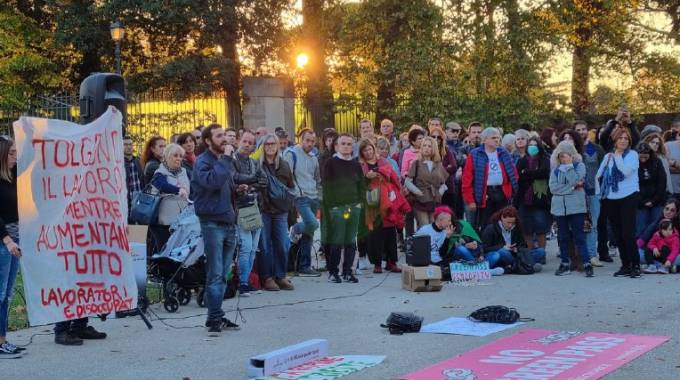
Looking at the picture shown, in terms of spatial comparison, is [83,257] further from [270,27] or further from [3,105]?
[270,27]

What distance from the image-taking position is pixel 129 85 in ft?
116

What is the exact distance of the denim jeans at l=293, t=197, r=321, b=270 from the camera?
14.2 m

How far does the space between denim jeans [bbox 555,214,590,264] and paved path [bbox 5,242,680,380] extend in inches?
19.7

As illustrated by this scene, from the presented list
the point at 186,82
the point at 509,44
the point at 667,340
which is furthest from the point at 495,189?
the point at 186,82

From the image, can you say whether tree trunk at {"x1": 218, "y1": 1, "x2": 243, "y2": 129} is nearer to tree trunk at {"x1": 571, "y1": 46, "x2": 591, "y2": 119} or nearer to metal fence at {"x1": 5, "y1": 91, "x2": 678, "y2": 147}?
metal fence at {"x1": 5, "y1": 91, "x2": 678, "y2": 147}

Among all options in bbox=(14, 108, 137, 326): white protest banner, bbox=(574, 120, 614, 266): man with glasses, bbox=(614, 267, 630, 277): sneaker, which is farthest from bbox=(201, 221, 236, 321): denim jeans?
bbox=(574, 120, 614, 266): man with glasses

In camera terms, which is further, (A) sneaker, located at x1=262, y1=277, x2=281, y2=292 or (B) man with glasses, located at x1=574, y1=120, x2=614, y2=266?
(B) man with glasses, located at x1=574, y1=120, x2=614, y2=266

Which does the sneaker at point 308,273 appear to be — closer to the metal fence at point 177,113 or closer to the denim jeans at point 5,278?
the denim jeans at point 5,278

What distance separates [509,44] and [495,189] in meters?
17.9

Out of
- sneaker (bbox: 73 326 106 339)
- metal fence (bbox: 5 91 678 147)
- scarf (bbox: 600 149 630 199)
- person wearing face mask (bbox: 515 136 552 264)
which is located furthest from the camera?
metal fence (bbox: 5 91 678 147)

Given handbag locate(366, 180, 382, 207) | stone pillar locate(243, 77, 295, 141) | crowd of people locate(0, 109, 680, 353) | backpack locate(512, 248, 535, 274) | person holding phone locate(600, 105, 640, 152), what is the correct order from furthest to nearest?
stone pillar locate(243, 77, 295, 141) → person holding phone locate(600, 105, 640, 152) → handbag locate(366, 180, 382, 207) → backpack locate(512, 248, 535, 274) → crowd of people locate(0, 109, 680, 353)

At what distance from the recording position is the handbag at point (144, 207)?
39.5ft

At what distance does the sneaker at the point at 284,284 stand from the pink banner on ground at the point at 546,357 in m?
4.28

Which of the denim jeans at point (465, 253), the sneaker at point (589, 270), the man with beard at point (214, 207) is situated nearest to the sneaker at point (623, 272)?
the sneaker at point (589, 270)
